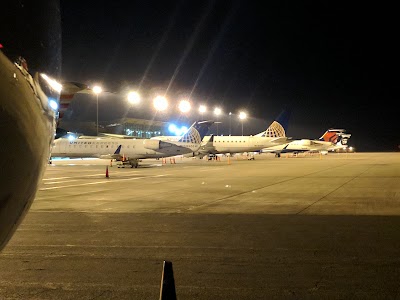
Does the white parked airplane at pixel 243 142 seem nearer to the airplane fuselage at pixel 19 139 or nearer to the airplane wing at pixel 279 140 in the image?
the airplane wing at pixel 279 140

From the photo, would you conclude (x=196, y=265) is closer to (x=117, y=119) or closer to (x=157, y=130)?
(x=117, y=119)

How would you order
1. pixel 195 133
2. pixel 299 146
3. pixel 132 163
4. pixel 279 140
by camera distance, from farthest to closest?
1. pixel 299 146
2. pixel 279 140
3. pixel 195 133
4. pixel 132 163

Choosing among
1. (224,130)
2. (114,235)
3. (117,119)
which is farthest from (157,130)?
(114,235)

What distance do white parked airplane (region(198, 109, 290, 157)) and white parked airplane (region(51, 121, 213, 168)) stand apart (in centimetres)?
1106

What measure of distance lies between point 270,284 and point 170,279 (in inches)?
110

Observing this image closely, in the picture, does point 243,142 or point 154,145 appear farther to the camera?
point 243,142

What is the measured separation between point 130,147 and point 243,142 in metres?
24.9

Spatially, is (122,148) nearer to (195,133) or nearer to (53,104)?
(195,133)

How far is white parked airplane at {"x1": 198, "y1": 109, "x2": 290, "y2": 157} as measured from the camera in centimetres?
5556

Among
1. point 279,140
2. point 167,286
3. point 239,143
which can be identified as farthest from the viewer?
point 279,140

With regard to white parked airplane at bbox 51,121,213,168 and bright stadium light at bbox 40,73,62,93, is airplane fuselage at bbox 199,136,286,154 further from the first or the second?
bright stadium light at bbox 40,73,62,93

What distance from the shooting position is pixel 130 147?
39000mm

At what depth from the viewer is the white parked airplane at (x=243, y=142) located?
55562 millimetres

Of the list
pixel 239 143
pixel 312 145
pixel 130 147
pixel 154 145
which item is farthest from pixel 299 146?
pixel 130 147
